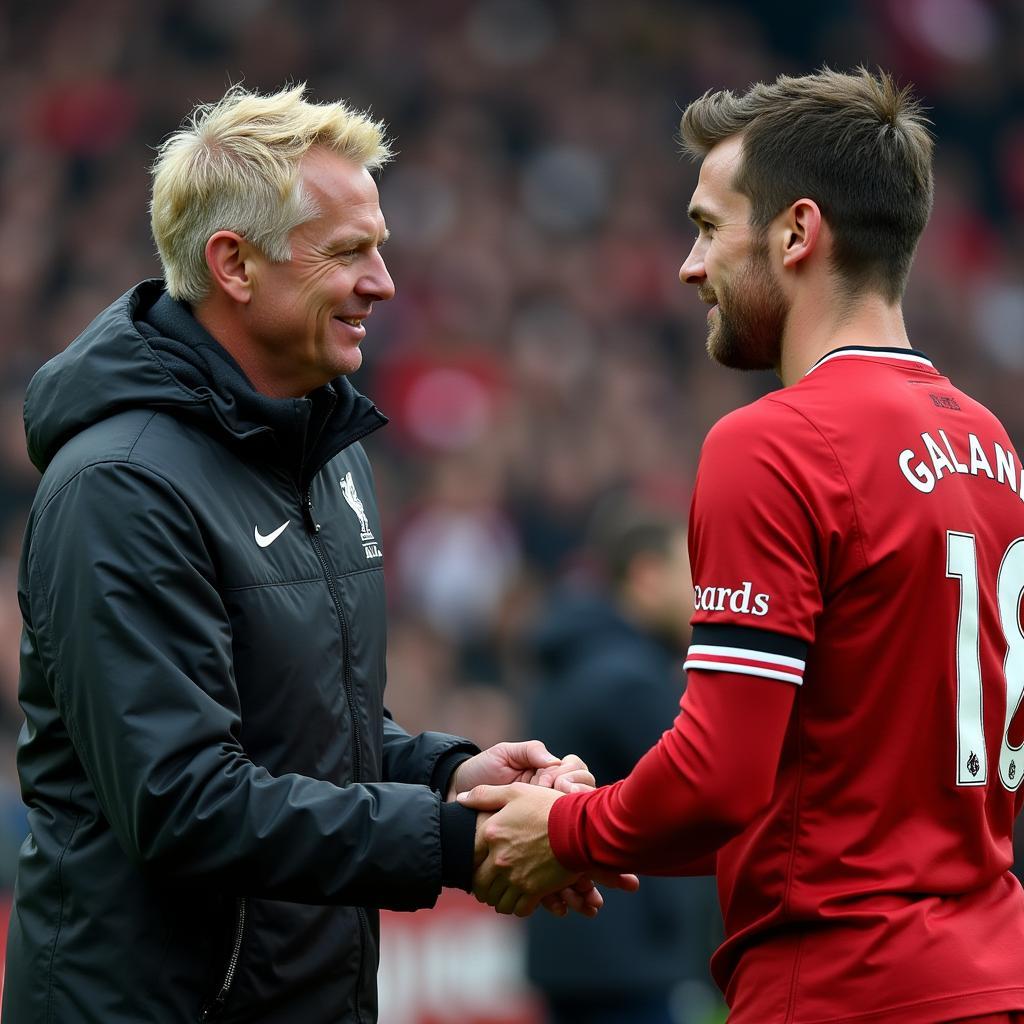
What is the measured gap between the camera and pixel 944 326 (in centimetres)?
1404

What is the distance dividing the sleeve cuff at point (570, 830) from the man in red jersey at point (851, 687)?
0.4 inches

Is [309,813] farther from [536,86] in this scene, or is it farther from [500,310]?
[536,86]

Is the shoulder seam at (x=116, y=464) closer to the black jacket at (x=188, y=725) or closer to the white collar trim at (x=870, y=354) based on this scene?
the black jacket at (x=188, y=725)

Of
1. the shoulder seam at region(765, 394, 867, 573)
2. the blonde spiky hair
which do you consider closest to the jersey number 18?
the shoulder seam at region(765, 394, 867, 573)

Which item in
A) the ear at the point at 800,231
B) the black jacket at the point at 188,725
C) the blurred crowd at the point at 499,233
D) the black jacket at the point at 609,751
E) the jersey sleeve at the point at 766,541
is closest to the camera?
the jersey sleeve at the point at 766,541

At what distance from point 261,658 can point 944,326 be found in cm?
1186

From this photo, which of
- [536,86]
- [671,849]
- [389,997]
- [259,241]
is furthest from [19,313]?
[671,849]

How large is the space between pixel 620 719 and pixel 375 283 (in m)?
2.80

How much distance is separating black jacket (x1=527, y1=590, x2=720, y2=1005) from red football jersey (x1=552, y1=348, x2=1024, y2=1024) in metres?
3.01

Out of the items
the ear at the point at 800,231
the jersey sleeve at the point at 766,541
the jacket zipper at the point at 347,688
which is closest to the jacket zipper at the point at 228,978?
the jacket zipper at the point at 347,688

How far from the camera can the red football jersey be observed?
2654 mm

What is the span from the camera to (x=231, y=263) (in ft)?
10.5

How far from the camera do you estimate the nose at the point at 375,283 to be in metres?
3.31

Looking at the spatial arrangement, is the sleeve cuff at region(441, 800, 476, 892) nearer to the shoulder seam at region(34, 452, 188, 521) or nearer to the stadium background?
the shoulder seam at region(34, 452, 188, 521)
